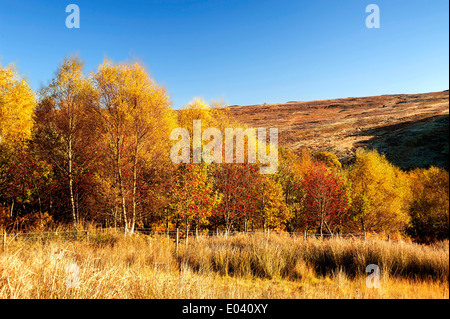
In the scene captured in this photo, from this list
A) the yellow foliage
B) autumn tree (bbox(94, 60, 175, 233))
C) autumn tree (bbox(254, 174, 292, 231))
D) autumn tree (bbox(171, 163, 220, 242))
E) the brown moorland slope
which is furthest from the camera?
the brown moorland slope

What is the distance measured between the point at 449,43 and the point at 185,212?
66.0 feet

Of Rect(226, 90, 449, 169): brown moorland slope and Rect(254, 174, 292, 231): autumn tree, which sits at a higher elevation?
Rect(226, 90, 449, 169): brown moorland slope

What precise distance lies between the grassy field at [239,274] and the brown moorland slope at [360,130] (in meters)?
26.3

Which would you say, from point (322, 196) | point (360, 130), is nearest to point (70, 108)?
point (322, 196)

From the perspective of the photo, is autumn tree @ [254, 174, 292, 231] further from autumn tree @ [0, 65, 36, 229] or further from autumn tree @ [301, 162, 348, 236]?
autumn tree @ [0, 65, 36, 229]

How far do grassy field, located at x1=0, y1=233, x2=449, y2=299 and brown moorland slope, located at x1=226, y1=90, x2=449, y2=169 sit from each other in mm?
26297

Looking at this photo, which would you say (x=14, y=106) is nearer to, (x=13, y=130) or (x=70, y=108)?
(x=13, y=130)

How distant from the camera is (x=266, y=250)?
25.6ft

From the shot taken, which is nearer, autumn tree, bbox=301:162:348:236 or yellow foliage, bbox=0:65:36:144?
yellow foliage, bbox=0:65:36:144

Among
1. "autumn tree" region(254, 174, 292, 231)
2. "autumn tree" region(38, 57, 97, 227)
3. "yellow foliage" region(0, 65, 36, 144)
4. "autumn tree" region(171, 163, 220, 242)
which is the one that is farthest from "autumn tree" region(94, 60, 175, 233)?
"autumn tree" region(254, 174, 292, 231)

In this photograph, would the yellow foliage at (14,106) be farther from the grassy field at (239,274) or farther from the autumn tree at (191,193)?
the grassy field at (239,274)

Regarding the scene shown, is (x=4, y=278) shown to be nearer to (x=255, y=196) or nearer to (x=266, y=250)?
(x=266, y=250)

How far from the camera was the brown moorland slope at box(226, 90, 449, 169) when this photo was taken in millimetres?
53625

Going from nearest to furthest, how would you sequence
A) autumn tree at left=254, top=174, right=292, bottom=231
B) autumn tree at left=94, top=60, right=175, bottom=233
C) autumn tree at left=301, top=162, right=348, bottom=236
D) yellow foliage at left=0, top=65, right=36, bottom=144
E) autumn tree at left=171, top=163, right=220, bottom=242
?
autumn tree at left=94, top=60, right=175, bottom=233
yellow foliage at left=0, top=65, right=36, bottom=144
autumn tree at left=171, top=163, right=220, bottom=242
autumn tree at left=254, top=174, right=292, bottom=231
autumn tree at left=301, top=162, right=348, bottom=236
